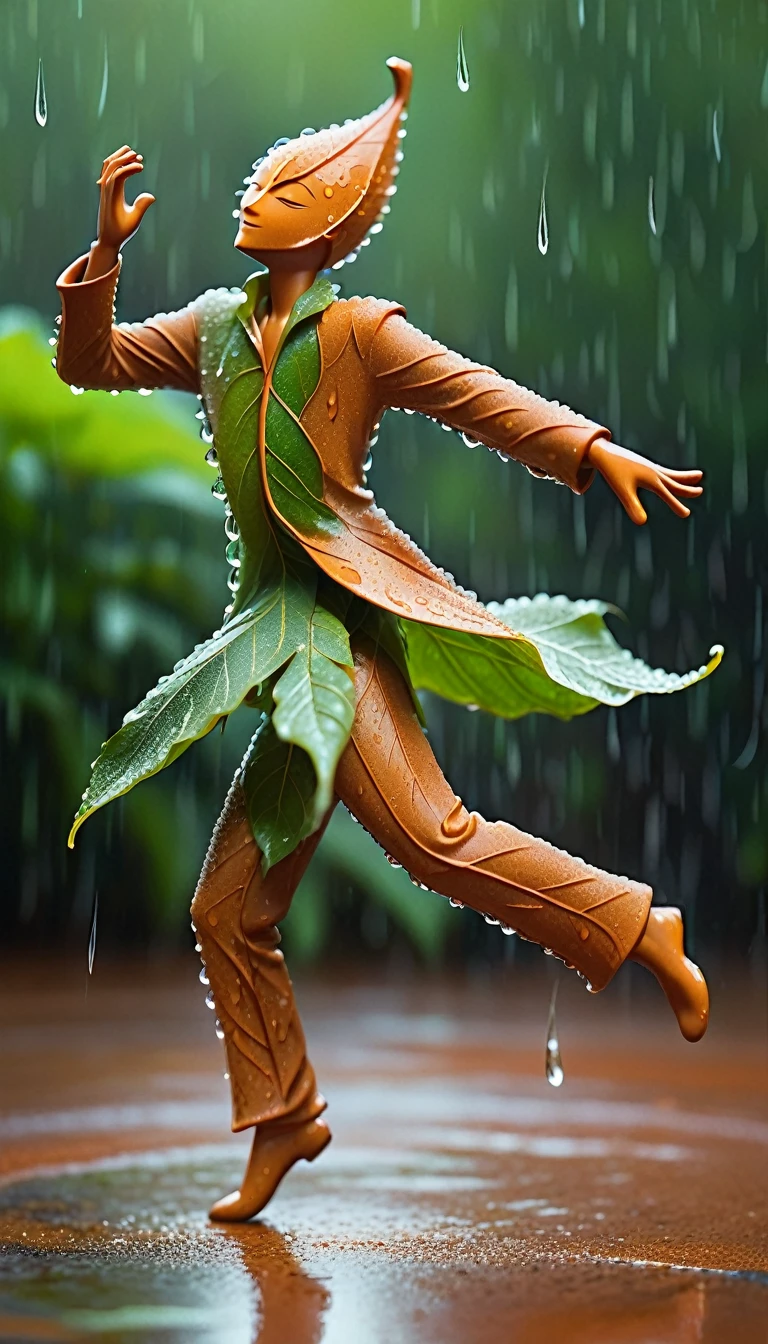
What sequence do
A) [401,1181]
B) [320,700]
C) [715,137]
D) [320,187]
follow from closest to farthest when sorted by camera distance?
[320,700] < [320,187] < [401,1181] < [715,137]

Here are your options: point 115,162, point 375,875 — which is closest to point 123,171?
point 115,162

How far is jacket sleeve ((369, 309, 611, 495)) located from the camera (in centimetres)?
165

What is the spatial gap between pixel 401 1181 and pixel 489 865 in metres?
0.65

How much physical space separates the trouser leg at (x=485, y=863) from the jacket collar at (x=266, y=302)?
16.2 inches

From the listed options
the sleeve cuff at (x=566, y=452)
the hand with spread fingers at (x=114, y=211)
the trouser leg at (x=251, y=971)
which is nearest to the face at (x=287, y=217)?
the hand with spread fingers at (x=114, y=211)

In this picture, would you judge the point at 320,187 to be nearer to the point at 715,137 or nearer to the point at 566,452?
the point at 566,452

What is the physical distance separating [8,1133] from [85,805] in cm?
93

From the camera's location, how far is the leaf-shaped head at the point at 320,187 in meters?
1.72

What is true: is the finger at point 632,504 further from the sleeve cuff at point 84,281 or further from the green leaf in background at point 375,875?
the green leaf in background at point 375,875

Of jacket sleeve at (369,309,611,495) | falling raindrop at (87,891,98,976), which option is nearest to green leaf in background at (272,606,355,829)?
jacket sleeve at (369,309,611,495)

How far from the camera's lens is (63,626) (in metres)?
4.03

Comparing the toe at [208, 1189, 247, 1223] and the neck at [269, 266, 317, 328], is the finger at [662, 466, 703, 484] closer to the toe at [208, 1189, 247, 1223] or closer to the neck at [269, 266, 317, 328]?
the neck at [269, 266, 317, 328]

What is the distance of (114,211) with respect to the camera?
1.67 m

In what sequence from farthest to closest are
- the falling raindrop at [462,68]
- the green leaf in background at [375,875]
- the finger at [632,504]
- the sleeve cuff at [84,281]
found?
1. the falling raindrop at [462,68]
2. the green leaf in background at [375,875]
3. the sleeve cuff at [84,281]
4. the finger at [632,504]
